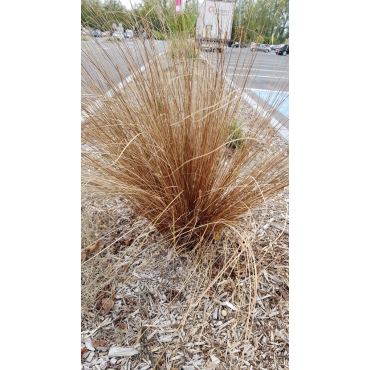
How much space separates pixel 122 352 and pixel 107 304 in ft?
0.56

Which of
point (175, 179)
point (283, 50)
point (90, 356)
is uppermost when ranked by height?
point (283, 50)

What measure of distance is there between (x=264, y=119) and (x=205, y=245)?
0.62 m

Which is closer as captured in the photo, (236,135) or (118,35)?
(118,35)

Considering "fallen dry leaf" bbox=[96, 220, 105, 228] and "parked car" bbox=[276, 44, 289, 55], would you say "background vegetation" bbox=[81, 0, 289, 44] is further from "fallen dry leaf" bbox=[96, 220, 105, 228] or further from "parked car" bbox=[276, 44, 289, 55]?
"fallen dry leaf" bbox=[96, 220, 105, 228]

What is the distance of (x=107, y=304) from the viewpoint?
0.91m

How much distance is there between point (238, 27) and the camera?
0.95 meters

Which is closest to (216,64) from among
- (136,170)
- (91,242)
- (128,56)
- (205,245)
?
(128,56)

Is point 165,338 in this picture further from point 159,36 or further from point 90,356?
point 159,36

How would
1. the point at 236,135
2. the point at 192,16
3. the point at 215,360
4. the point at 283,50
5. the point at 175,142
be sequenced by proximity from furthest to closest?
the point at 236,135, the point at 283,50, the point at 192,16, the point at 175,142, the point at 215,360

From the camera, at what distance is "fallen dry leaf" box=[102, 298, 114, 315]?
2.94ft

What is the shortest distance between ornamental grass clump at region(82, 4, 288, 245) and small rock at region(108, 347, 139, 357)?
0.38 metres

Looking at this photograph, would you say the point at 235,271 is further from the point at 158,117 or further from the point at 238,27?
the point at 238,27

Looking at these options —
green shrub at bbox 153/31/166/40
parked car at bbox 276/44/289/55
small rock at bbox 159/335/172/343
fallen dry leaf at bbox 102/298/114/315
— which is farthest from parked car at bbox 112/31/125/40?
small rock at bbox 159/335/172/343

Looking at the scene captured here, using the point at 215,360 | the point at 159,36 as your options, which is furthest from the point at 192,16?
the point at 215,360
